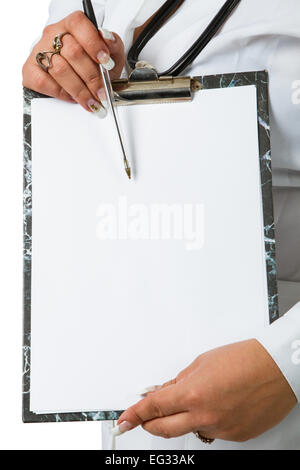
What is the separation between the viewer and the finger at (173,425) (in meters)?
0.55

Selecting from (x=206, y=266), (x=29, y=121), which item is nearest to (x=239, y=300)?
(x=206, y=266)

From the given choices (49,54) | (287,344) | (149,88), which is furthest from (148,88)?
(287,344)

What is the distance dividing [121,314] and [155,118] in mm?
199

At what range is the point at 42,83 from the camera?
61 centimetres

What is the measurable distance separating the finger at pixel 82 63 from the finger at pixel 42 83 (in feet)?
0.09

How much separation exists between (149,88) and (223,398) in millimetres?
307

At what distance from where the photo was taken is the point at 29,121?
62cm

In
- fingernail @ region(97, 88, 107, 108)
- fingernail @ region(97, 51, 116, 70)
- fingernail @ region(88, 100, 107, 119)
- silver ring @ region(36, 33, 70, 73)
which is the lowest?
fingernail @ region(88, 100, 107, 119)

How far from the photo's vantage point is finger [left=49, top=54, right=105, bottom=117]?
0.60 meters

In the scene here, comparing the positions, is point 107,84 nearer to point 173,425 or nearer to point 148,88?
point 148,88

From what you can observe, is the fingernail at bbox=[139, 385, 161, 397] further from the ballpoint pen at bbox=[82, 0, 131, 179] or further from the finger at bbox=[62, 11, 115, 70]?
the finger at bbox=[62, 11, 115, 70]

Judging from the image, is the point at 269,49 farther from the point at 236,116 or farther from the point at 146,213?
the point at 146,213

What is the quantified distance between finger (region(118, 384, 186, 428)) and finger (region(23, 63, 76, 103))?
31cm

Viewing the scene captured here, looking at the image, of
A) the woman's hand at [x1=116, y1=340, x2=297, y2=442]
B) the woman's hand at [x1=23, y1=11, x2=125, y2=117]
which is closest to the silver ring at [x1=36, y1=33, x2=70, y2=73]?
the woman's hand at [x1=23, y1=11, x2=125, y2=117]
